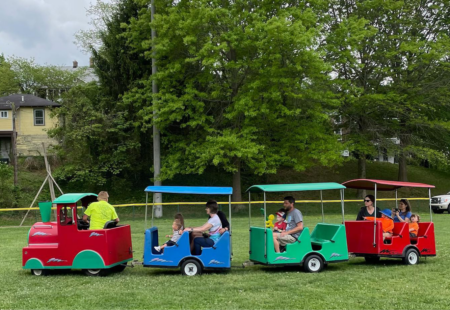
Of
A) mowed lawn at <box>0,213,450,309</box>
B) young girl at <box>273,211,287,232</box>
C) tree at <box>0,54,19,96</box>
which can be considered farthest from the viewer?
tree at <box>0,54,19,96</box>

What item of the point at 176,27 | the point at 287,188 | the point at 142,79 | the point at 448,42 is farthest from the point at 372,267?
the point at 448,42

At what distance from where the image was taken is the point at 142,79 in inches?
1291

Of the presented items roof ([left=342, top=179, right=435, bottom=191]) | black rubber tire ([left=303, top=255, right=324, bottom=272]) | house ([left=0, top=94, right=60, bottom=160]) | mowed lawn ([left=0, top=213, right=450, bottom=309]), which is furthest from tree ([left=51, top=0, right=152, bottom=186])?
black rubber tire ([left=303, top=255, right=324, bottom=272])

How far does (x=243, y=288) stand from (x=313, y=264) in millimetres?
2479

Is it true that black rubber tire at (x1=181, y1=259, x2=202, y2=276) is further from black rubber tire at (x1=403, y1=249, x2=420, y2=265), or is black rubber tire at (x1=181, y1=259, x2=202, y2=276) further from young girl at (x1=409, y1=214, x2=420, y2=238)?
young girl at (x1=409, y1=214, x2=420, y2=238)

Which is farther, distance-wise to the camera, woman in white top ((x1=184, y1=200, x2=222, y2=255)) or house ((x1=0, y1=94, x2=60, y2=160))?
house ((x1=0, y1=94, x2=60, y2=160))

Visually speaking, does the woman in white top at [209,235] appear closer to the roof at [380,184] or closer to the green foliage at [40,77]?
the roof at [380,184]

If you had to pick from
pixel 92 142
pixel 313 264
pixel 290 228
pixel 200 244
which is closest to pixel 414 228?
pixel 313 264

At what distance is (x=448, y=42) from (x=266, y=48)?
1426cm

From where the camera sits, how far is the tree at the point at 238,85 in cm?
2831

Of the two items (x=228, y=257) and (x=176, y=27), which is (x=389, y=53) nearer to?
(x=176, y=27)

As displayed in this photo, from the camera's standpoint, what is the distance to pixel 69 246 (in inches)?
451

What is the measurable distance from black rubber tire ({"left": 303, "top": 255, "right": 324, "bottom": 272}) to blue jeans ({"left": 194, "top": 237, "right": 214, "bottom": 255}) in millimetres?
2082

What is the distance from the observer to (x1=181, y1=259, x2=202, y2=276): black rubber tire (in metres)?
11.3
